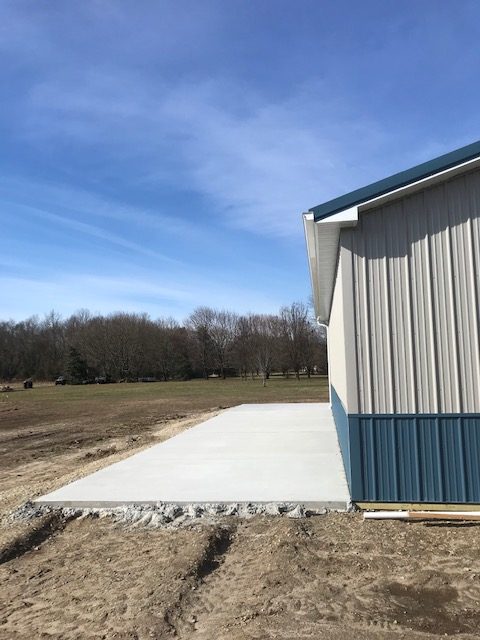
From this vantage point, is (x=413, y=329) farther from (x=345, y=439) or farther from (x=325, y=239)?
(x=345, y=439)

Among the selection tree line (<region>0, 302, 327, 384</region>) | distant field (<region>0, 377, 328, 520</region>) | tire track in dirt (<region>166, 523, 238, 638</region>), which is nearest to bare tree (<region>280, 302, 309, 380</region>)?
tree line (<region>0, 302, 327, 384</region>)

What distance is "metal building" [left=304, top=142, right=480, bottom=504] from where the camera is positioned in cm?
560

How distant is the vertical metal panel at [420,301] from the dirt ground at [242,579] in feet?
4.56

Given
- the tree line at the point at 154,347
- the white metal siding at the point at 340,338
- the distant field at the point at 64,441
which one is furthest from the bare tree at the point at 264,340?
the white metal siding at the point at 340,338

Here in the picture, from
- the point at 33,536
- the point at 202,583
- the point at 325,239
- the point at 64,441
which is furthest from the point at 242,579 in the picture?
the point at 64,441

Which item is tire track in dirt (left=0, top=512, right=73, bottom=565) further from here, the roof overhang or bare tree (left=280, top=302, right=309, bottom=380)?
bare tree (left=280, top=302, right=309, bottom=380)

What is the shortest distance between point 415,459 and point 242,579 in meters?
2.48

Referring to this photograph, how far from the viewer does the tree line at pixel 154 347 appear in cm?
6688

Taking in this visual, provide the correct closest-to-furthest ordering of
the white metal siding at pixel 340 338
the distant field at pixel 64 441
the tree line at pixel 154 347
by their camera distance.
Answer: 1. the white metal siding at pixel 340 338
2. the distant field at pixel 64 441
3. the tree line at pixel 154 347

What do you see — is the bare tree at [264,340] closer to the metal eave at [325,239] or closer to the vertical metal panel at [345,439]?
the vertical metal panel at [345,439]

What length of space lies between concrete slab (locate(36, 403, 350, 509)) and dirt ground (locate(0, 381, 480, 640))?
1.89 ft

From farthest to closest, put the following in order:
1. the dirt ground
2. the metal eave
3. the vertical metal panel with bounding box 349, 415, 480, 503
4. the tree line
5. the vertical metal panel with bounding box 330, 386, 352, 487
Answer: the tree line < the vertical metal panel with bounding box 330, 386, 352, 487 < the metal eave < the vertical metal panel with bounding box 349, 415, 480, 503 < the dirt ground

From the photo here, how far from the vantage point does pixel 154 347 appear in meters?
75.1

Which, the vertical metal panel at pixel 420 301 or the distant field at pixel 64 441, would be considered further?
the distant field at pixel 64 441
